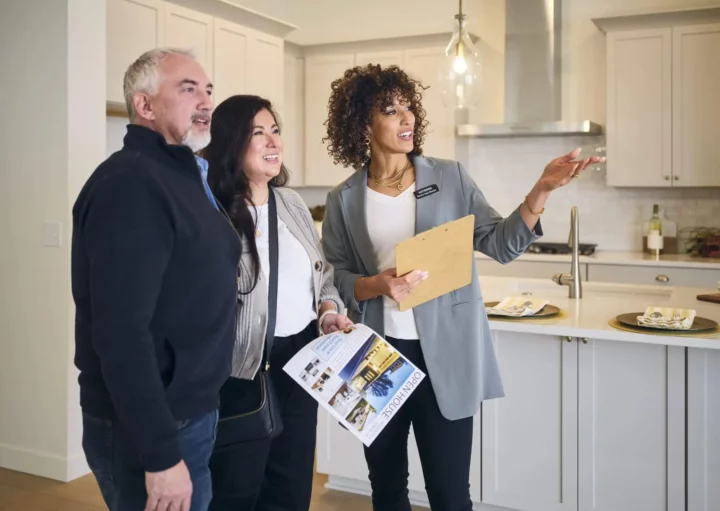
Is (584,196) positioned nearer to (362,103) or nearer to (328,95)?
(328,95)

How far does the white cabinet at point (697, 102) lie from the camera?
4.59 m

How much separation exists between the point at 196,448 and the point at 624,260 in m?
3.84

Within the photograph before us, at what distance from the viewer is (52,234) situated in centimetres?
326

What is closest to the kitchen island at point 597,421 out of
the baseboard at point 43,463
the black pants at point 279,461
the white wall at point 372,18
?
the black pants at point 279,461

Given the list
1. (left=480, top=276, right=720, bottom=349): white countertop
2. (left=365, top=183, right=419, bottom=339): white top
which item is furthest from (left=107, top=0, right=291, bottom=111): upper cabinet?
(left=365, top=183, right=419, bottom=339): white top

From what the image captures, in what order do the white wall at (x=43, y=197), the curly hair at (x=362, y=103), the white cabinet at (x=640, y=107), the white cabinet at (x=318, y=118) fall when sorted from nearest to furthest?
1. the curly hair at (x=362, y=103)
2. the white wall at (x=43, y=197)
3. the white cabinet at (x=640, y=107)
4. the white cabinet at (x=318, y=118)

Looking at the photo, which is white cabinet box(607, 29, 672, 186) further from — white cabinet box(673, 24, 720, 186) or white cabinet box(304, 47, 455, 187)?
white cabinet box(304, 47, 455, 187)

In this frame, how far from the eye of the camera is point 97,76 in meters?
3.30

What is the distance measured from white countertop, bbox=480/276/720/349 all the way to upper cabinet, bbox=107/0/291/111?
2.11 metres

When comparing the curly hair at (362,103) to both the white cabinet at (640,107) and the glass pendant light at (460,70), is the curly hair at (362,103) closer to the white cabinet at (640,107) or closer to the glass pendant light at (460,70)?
the glass pendant light at (460,70)

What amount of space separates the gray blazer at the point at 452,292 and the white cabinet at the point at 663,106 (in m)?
3.22

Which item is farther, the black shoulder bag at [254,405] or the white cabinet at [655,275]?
the white cabinet at [655,275]

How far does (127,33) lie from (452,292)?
9.19 feet

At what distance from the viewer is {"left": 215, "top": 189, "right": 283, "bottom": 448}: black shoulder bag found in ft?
5.40
